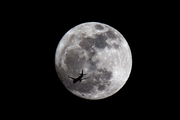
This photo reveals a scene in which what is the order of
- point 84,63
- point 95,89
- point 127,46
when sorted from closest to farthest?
point 84,63 → point 95,89 → point 127,46

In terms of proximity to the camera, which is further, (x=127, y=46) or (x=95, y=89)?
(x=127, y=46)

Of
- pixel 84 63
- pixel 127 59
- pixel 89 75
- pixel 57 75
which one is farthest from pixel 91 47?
pixel 57 75

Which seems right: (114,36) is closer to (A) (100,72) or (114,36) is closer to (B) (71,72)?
(A) (100,72)

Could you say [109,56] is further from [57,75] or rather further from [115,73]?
[57,75]

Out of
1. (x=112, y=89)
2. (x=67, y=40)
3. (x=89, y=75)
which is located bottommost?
(x=112, y=89)

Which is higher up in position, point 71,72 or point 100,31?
point 100,31

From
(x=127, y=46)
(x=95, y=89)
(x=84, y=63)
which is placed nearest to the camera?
(x=84, y=63)

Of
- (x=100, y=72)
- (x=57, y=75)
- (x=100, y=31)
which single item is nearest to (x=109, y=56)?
(x=100, y=72)
